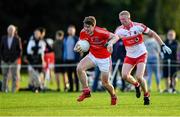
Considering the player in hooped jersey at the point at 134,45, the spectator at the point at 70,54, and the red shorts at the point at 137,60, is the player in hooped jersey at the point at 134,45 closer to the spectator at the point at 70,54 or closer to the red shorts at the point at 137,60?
the red shorts at the point at 137,60

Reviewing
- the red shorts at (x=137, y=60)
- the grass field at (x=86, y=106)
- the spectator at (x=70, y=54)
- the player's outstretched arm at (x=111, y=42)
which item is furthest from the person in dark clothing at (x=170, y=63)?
the player's outstretched arm at (x=111, y=42)

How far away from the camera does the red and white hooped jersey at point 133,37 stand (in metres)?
19.5

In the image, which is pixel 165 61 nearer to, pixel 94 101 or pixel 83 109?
pixel 94 101

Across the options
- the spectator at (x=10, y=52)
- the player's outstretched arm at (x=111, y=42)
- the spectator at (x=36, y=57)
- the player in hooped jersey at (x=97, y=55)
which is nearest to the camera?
the player's outstretched arm at (x=111, y=42)

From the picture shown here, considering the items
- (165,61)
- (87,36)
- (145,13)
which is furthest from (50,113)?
(145,13)

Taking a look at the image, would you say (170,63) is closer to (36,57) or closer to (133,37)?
(36,57)

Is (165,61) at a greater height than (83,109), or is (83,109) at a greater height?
(165,61)

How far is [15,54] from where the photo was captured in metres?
27.0

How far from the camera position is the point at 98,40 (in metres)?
19.2

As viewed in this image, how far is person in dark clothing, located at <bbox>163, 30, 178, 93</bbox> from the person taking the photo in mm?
27453

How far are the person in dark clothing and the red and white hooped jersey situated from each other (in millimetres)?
7555

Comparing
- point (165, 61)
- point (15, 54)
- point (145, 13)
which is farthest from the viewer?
point (145, 13)

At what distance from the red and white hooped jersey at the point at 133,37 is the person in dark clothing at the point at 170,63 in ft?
24.8

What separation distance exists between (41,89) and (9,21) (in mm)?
24124
